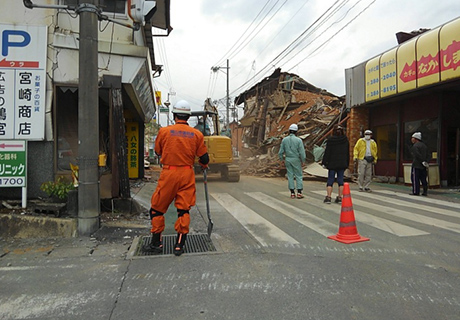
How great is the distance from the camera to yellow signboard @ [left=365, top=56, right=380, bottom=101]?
1184 cm

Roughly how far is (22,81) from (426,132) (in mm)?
11317

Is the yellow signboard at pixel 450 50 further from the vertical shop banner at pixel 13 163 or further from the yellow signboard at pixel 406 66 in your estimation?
the vertical shop banner at pixel 13 163

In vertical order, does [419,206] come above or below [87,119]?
below

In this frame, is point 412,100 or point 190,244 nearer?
point 190,244

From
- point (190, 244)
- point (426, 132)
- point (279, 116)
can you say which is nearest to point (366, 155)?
point (426, 132)

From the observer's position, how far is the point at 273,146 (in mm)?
19312

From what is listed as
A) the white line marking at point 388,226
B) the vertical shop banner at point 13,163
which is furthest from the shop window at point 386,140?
the vertical shop banner at point 13,163

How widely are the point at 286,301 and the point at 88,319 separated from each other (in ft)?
5.45

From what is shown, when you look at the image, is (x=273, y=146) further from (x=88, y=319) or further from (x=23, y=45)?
(x=88, y=319)

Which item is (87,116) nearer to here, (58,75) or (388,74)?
(58,75)

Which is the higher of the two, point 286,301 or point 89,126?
point 89,126

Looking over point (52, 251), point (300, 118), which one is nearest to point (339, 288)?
point (52, 251)

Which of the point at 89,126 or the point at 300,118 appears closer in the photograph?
the point at 89,126

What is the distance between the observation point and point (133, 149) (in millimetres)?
12383
